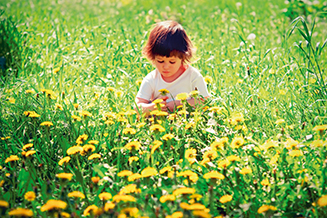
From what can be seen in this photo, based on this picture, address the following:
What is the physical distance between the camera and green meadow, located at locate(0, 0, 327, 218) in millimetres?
1439

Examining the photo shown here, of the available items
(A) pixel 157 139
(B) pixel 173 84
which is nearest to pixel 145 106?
(B) pixel 173 84

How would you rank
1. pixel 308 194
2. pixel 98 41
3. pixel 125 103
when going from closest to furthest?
pixel 308 194, pixel 125 103, pixel 98 41

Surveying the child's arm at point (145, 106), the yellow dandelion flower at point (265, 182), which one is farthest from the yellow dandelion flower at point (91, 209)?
the child's arm at point (145, 106)

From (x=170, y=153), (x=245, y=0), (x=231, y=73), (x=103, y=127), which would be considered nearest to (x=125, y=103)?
(x=103, y=127)

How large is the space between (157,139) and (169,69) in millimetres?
837

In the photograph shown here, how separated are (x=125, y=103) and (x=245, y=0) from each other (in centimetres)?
539

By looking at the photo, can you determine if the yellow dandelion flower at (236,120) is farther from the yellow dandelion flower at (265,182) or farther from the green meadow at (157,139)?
the yellow dandelion flower at (265,182)

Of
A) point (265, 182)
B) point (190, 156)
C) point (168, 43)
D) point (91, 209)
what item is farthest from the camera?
point (168, 43)

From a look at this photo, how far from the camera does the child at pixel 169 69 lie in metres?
2.39

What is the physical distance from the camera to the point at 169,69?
8.02ft

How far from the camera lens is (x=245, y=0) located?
23.1ft

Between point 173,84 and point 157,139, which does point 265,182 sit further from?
point 173,84

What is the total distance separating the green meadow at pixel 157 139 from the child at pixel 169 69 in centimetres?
11

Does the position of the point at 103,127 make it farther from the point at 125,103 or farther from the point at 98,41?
the point at 98,41
